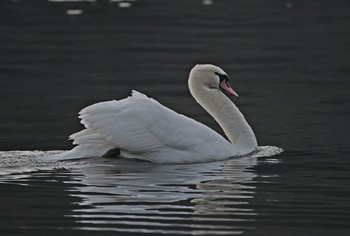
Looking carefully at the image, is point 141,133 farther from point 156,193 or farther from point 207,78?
point 156,193

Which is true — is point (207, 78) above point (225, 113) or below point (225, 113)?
above

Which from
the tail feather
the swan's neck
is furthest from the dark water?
the swan's neck

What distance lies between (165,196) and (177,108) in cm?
691

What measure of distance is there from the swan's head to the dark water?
43.8 inches

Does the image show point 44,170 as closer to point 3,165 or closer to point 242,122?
point 3,165

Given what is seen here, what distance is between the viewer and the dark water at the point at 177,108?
10953mm

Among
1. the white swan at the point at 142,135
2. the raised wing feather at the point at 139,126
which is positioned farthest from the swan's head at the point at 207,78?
the raised wing feather at the point at 139,126

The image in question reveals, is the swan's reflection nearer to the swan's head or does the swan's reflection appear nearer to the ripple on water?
the ripple on water

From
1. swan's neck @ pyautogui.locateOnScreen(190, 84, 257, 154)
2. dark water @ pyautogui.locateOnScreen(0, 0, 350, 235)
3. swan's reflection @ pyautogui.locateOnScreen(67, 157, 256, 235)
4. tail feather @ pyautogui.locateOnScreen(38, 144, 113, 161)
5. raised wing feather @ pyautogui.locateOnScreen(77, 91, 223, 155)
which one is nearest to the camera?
swan's reflection @ pyautogui.locateOnScreen(67, 157, 256, 235)

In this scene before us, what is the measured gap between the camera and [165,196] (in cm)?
1179

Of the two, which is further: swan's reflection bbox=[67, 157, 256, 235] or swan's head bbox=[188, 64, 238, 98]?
swan's head bbox=[188, 64, 238, 98]

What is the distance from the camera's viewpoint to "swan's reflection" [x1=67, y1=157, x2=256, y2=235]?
34.5ft

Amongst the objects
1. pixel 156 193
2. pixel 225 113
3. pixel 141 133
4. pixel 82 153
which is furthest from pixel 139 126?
pixel 156 193

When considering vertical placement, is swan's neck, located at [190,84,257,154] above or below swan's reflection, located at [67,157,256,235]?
above
